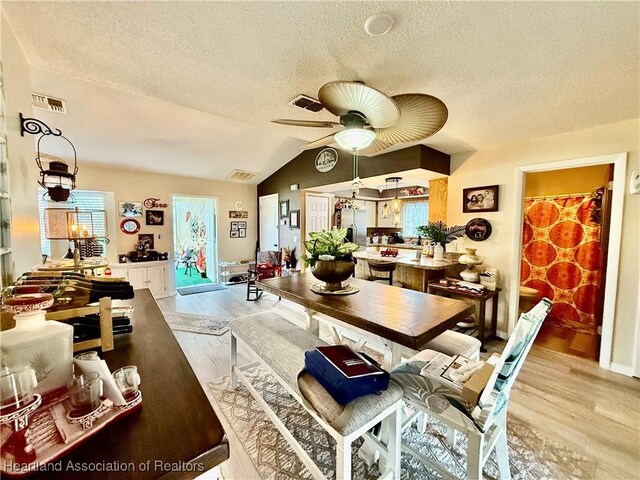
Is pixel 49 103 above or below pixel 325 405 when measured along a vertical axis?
above

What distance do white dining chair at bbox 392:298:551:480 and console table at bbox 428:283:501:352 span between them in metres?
1.79

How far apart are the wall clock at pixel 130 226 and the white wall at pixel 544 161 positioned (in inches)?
220

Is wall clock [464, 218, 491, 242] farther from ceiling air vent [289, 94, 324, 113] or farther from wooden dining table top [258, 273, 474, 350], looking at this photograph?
ceiling air vent [289, 94, 324, 113]

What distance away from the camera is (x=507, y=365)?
111 centimetres

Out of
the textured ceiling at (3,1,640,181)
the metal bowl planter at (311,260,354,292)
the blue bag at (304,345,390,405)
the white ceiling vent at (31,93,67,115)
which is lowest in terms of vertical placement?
the blue bag at (304,345,390,405)

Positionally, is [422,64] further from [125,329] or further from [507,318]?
[507,318]

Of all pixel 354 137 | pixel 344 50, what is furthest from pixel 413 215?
pixel 344 50

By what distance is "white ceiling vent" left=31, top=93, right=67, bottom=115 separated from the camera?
280 centimetres

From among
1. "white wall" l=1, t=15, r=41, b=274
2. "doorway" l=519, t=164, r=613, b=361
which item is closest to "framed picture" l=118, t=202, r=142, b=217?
"white wall" l=1, t=15, r=41, b=274

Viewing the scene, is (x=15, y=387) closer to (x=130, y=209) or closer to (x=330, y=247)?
(x=330, y=247)

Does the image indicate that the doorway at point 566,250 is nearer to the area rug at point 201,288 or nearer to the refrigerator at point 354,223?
the refrigerator at point 354,223

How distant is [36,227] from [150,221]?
3726mm

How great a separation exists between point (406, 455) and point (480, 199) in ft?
9.74

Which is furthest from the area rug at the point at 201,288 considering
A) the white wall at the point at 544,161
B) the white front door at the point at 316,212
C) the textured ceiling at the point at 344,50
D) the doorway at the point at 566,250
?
the doorway at the point at 566,250
